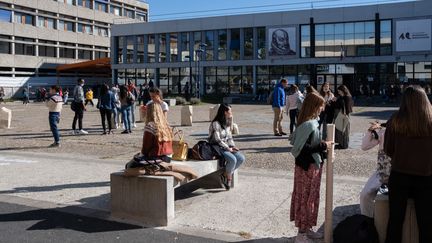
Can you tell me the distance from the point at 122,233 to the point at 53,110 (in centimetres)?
821

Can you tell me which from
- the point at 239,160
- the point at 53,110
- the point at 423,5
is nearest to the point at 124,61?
the point at 423,5

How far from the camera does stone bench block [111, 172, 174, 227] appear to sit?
649cm

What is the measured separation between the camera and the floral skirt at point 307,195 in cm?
573

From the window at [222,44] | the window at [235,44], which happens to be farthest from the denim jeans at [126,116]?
the window at [222,44]

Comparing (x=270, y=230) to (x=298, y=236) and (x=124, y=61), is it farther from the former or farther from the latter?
(x=124, y=61)

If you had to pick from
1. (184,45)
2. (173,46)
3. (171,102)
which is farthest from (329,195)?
(173,46)

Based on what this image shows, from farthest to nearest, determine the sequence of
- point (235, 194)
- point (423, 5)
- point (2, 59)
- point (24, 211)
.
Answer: point (2, 59), point (423, 5), point (235, 194), point (24, 211)

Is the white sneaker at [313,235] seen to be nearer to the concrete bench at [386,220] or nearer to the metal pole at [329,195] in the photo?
the metal pole at [329,195]

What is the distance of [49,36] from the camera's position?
228ft

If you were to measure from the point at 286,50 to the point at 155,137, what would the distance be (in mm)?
46269

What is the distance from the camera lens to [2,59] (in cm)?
6238

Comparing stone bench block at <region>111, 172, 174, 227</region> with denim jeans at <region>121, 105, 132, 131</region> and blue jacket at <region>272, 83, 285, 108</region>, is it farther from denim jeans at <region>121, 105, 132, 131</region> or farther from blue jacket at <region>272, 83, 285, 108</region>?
denim jeans at <region>121, 105, 132, 131</region>

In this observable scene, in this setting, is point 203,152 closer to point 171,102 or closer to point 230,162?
point 230,162

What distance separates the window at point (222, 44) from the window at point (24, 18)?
86.1 feet
